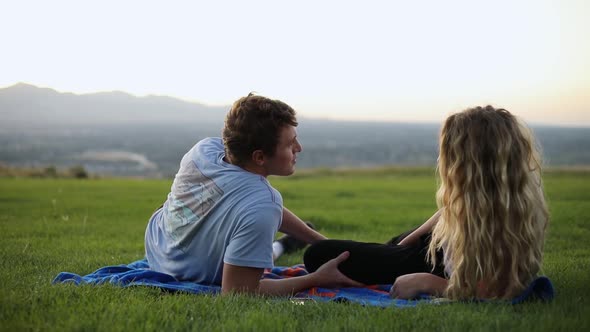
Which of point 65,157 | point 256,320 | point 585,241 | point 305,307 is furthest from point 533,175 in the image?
point 65,157

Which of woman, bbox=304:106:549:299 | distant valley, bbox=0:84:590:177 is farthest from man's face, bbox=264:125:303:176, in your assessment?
distant valley, bbox=0:84:590:177

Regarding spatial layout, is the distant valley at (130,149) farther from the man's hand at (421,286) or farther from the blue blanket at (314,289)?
the man's hand at (421,286)

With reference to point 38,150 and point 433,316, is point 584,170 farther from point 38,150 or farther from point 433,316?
point 38,150

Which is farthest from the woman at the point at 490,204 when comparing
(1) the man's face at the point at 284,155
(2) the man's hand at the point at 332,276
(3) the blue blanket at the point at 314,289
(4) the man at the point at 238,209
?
(1) the man's face at the point at 284,155

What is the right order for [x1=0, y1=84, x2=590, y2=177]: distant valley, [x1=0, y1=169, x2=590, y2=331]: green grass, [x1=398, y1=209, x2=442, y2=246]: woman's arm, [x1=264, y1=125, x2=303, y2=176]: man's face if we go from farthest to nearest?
1. [x1=0, y1=84, x2=590, y2=177]: distant valley
2. [x1=398, y1=209, x2=442, y2=246]: woman's arm
3. [x1=264, y1=125, x2=303, y2=176]: man's face
4. [x1=0, y1=169, x2=590, y2=331]: green grass

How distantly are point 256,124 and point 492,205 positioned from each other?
174 centimetres

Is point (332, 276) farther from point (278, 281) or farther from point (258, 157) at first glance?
point (258, 157)

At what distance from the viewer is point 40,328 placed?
332 cm

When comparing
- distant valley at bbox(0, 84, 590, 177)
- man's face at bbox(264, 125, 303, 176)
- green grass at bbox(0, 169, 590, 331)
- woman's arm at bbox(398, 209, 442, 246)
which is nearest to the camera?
green grass at bbox(0, 169, 590, 331)

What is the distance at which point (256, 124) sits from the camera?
4395mm

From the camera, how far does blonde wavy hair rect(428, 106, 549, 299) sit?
13.2ft

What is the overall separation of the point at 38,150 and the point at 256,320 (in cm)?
7209

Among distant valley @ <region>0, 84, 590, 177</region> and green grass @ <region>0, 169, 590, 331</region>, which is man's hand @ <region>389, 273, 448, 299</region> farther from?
distant valley @ <region>0, 84, 590, 177</region>

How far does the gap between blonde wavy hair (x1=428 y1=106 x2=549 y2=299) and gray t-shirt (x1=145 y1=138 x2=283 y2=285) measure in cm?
127
